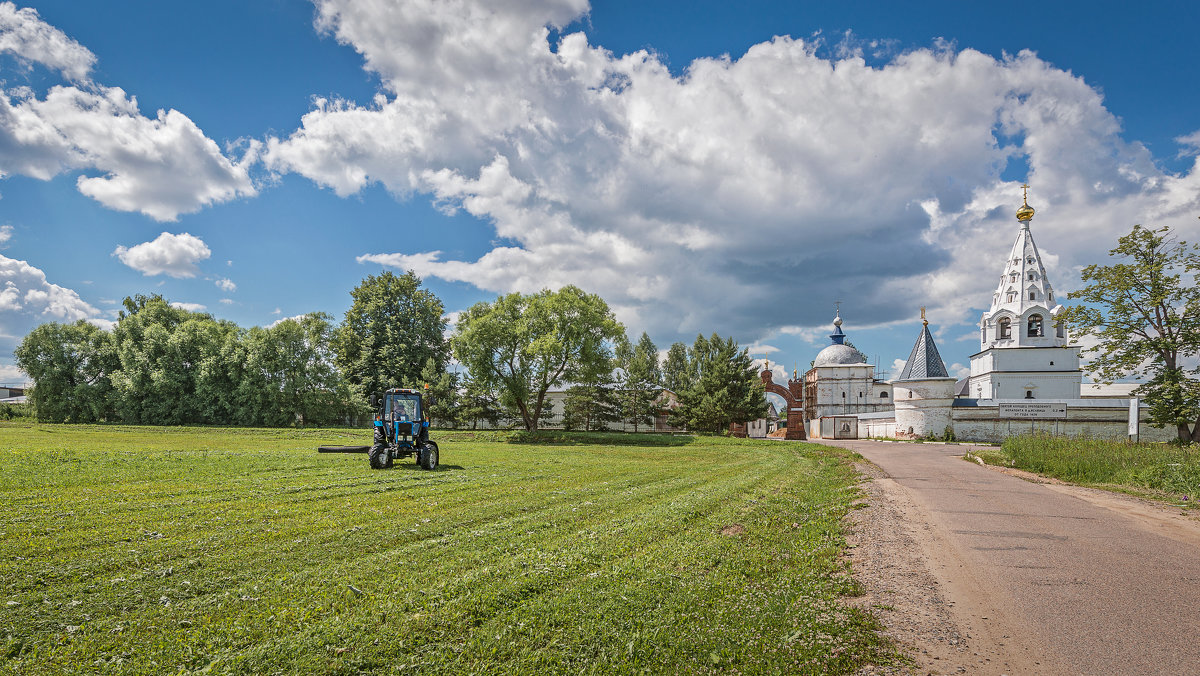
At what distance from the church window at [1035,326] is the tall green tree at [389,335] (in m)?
57.9

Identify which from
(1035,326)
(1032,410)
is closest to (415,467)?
(1032,410)

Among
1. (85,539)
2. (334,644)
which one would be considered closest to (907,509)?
(334,644)

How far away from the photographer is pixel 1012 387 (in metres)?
50.3

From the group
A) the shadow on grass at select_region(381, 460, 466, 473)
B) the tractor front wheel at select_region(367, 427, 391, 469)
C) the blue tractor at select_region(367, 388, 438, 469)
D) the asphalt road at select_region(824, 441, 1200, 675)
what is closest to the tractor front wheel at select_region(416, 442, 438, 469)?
the blue tractor at select_region(367, 388, 438, 469)

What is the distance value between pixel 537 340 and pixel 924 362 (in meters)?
33.6

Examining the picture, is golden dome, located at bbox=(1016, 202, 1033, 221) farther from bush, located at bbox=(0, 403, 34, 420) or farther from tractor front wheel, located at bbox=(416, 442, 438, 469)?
bush, located at bbox=(0, 403, 34, 420)

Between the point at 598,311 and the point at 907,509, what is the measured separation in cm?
3245

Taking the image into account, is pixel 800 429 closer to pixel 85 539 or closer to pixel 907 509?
pixel 907 509

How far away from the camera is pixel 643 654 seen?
4277 mm

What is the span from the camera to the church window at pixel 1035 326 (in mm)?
49344

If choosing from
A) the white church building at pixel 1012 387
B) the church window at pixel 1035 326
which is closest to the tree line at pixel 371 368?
the white church building at pixel 1012 387

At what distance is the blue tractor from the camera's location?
1662cm

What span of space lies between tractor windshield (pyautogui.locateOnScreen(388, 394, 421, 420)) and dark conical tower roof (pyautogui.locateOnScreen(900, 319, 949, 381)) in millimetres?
42892

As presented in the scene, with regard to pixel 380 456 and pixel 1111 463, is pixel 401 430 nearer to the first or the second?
pixel 380 456
